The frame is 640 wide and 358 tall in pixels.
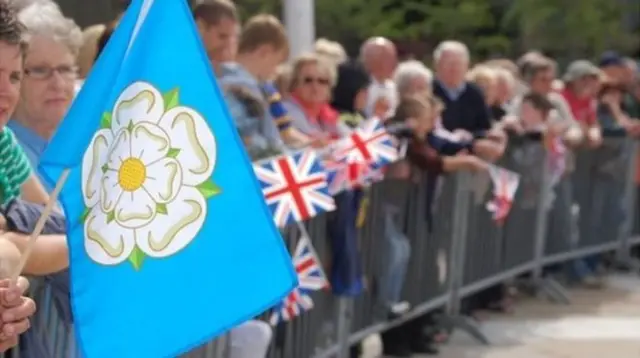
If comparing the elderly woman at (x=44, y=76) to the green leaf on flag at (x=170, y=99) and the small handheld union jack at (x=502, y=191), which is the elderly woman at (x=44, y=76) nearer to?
the green leaf on flag at (x=170, y=99)

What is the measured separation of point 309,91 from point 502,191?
113 inches

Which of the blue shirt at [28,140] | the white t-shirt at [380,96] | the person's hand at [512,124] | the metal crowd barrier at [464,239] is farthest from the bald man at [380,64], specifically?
the blue shirt at [28,140]

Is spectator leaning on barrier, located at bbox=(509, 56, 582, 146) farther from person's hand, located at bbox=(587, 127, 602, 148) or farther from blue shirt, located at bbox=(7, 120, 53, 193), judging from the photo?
blue shirt, located at bbox=(7, 120, 53, 193)

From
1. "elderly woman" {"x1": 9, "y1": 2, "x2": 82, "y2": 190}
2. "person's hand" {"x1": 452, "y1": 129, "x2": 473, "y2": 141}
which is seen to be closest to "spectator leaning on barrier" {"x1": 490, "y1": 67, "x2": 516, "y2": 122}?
"person's hand" {"x1": 452, "y1": 129, "x2": 473, "y2": 141}

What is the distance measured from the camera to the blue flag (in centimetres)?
320

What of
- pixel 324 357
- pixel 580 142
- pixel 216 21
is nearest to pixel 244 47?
pixel 216 21

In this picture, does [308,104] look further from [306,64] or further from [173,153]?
[173,153]

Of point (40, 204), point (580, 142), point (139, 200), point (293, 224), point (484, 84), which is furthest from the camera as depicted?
point (580, 142)

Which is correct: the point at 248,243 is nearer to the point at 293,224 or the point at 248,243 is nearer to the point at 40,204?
the point at 40,204

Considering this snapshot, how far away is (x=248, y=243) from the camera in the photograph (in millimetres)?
3281

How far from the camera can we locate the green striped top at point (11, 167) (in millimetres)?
3584

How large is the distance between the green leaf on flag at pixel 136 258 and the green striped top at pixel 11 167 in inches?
19.4

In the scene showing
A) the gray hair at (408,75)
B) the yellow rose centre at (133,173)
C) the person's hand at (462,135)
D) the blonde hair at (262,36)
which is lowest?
the person's hand at (462,135)

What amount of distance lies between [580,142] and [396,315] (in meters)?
4.24
